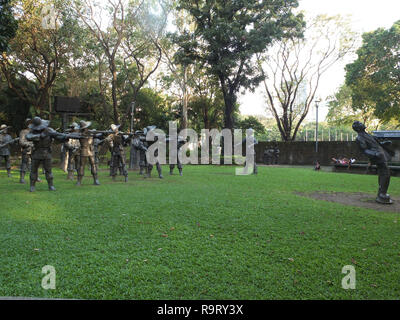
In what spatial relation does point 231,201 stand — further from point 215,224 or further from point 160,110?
point 160,110

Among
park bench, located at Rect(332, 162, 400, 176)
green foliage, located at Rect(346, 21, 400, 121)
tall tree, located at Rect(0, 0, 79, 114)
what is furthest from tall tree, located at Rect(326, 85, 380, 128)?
tall tree, located at Rect(0, 0, 79, 114)

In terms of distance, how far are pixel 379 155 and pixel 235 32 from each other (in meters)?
17.9

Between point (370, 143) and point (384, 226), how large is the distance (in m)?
3.33

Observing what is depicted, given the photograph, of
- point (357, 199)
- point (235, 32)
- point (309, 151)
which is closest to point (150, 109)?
point (235, 32)

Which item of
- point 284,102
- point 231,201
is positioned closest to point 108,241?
point 231,201

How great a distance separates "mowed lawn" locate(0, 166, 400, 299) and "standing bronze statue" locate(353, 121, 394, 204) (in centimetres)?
148

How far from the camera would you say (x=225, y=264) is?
10.4 feet

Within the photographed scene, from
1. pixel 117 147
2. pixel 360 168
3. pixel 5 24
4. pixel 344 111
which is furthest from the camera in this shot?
pixel 344 111

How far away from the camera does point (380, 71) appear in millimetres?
21078

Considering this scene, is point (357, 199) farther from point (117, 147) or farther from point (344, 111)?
point (344, 111)

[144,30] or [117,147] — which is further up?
[144,30]

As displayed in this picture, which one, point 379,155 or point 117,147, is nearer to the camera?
point 379,155

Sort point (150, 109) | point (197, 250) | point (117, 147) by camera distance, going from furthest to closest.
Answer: point (150, 109) → point (117, 147) → point (197, 250)
